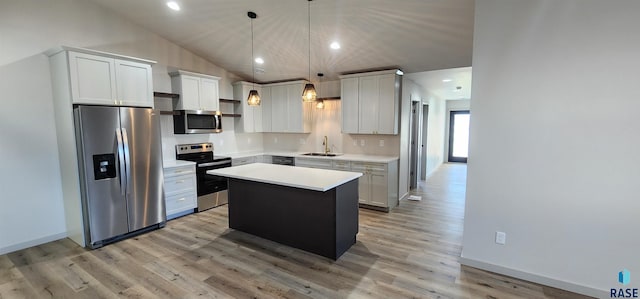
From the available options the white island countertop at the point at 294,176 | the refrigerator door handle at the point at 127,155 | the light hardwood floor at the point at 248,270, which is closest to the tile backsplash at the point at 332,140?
the light hardwood floor at the point at 248,270

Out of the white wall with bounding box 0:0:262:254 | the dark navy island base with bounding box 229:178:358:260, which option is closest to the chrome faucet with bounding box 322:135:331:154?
the dark navy island base with bounding box 229:178:358:260

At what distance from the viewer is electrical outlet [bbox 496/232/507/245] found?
8.53 ft

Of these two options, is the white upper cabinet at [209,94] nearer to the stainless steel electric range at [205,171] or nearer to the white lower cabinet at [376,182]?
the stainless steel electric range at [205,171]

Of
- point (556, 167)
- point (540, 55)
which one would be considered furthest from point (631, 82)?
point (556, 167)

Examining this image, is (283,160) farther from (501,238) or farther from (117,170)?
(501,238)

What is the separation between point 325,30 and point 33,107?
3.87m

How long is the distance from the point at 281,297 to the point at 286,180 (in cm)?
112

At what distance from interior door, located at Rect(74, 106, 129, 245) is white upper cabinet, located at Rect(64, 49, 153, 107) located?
0.22m

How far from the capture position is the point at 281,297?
2.30 meters

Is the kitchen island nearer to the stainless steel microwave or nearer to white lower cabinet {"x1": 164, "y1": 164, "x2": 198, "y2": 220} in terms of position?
white lower cabinet {"x1": 164, "y1": 164, "x2": 198, "y2": 220}

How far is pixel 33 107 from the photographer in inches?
130

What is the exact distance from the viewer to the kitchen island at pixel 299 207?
2859 mm

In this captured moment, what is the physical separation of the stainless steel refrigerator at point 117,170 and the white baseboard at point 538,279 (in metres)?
4.09

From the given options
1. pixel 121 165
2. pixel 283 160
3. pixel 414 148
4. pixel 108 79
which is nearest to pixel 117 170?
pixel 121 165
